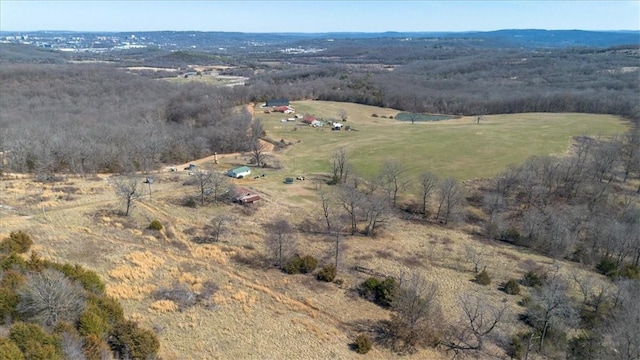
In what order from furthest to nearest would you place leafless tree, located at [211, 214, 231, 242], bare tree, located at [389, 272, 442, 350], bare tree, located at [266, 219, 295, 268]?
leafless tree, located at [211, 214, 231, 242]
bare tree, located at [266, 219, 295, 268]
bare tree, located at [389, 272, 442, 350]

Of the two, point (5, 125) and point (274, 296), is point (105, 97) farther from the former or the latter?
point (274, 296)

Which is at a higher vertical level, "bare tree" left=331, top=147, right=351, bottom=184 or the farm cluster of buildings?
the farm cluster of buildings

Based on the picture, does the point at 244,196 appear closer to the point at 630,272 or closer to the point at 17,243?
the point at 17,243

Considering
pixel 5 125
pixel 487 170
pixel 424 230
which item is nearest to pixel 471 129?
pixel 487 170

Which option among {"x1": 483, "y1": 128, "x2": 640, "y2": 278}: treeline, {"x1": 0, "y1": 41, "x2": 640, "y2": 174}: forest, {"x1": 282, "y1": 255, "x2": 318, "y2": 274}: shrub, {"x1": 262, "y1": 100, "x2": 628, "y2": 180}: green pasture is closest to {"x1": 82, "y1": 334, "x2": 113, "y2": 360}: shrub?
{"x1": 282, "y1": 255, "x2": 318, "y2": 274}: shrub

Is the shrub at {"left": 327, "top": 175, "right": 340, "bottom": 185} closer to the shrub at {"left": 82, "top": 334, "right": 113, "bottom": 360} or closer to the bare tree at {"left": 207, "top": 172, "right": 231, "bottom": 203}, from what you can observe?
the bare tree at {"left": 207, "top": 172, "right": 231, "bottom": 203}

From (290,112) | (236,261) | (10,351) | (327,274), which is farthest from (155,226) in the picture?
(290,112)
